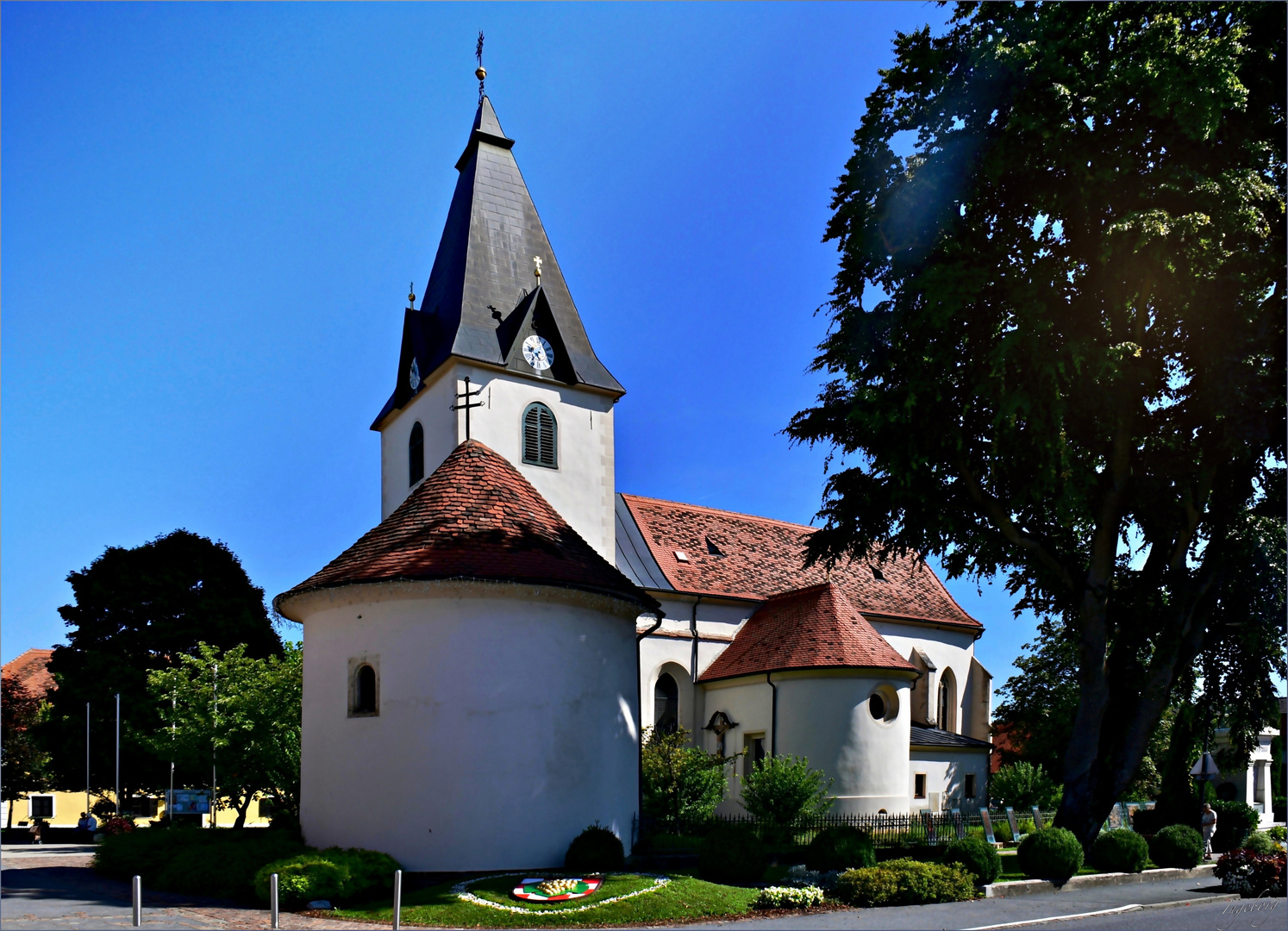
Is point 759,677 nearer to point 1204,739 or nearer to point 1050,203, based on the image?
point 1204,739

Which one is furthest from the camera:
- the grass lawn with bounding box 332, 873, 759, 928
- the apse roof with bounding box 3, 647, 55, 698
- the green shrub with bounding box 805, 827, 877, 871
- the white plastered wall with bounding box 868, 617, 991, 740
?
the apse roof with bounding box 3, 647, 55, 698

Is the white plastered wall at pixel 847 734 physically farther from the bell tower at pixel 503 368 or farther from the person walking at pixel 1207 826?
the person walking at pixel 1207 826

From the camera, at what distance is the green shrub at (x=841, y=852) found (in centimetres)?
1980

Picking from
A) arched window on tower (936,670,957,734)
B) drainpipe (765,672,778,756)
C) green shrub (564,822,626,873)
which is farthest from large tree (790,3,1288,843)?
arched window on tower (936,670,957,734)

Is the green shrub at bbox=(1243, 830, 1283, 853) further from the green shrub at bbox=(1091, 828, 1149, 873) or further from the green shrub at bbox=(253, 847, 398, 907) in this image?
the green shrub at bbox=(253, 847, 398, 907)

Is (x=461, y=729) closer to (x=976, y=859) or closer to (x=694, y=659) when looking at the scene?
(x=976, y=859)

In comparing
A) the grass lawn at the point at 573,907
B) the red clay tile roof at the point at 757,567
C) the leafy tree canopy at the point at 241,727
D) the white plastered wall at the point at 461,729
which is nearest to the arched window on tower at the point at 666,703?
the red clay tile roof at the point at 757,567

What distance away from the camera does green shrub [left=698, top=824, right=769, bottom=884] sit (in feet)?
62.3

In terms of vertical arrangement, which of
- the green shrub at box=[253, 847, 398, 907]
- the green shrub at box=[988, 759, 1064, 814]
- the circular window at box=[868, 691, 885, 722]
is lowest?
the green shrub at box=[988, 759, 1064, 814]

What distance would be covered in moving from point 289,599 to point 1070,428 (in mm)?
16004

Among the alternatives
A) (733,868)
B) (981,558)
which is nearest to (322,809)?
(733,868)

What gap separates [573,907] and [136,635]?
115 ft

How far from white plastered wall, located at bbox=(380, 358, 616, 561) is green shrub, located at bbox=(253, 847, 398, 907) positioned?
46.8ft

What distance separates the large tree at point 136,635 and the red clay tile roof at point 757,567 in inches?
615
